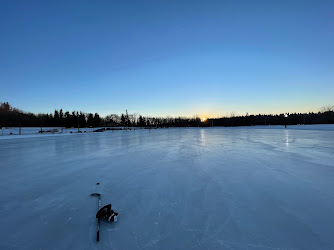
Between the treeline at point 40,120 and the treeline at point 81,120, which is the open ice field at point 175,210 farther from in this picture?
the treeline at point 40,120

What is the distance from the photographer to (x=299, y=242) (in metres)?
2.34

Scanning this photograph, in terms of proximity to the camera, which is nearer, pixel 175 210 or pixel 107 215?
pixel 107 215

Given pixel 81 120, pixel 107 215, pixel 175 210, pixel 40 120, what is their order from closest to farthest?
1. pixel 107 215
2. pixel 175 210
3. pixel 40 120
4. pixel 81 120

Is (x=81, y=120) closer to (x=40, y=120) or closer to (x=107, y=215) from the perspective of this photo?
(x=40, y=120)

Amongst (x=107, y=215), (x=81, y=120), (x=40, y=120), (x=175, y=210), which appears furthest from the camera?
(x=81, y=120)

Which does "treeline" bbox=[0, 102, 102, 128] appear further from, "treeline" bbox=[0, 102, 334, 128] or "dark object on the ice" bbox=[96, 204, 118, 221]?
"dark object on the ice" bbox=[96, 204, 118, 221]

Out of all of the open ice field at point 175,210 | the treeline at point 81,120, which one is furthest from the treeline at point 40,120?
the open ice field at point 175,210

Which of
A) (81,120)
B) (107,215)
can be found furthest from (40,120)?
(107,215)

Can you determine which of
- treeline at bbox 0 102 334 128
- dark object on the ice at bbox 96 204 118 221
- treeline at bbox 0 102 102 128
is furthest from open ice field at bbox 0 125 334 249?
treeline at bbox 0 102 102 128

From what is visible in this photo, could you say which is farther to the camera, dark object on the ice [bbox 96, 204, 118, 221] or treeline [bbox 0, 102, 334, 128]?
treeline [bbox 0, 102, 334, 128]

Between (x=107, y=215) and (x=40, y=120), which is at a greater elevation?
(x=40, y=120)

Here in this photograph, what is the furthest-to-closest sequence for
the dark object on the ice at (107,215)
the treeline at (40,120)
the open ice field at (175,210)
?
the treeline at (40,120) < the dark object on the ice at (107,215) < the open ice field at (175,210)

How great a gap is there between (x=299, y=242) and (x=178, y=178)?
3.25 meters

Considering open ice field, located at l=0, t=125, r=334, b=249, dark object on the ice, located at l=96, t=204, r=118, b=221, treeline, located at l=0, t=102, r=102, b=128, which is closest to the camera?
open ice field, located at l=0, t=125, r=334, b=249
